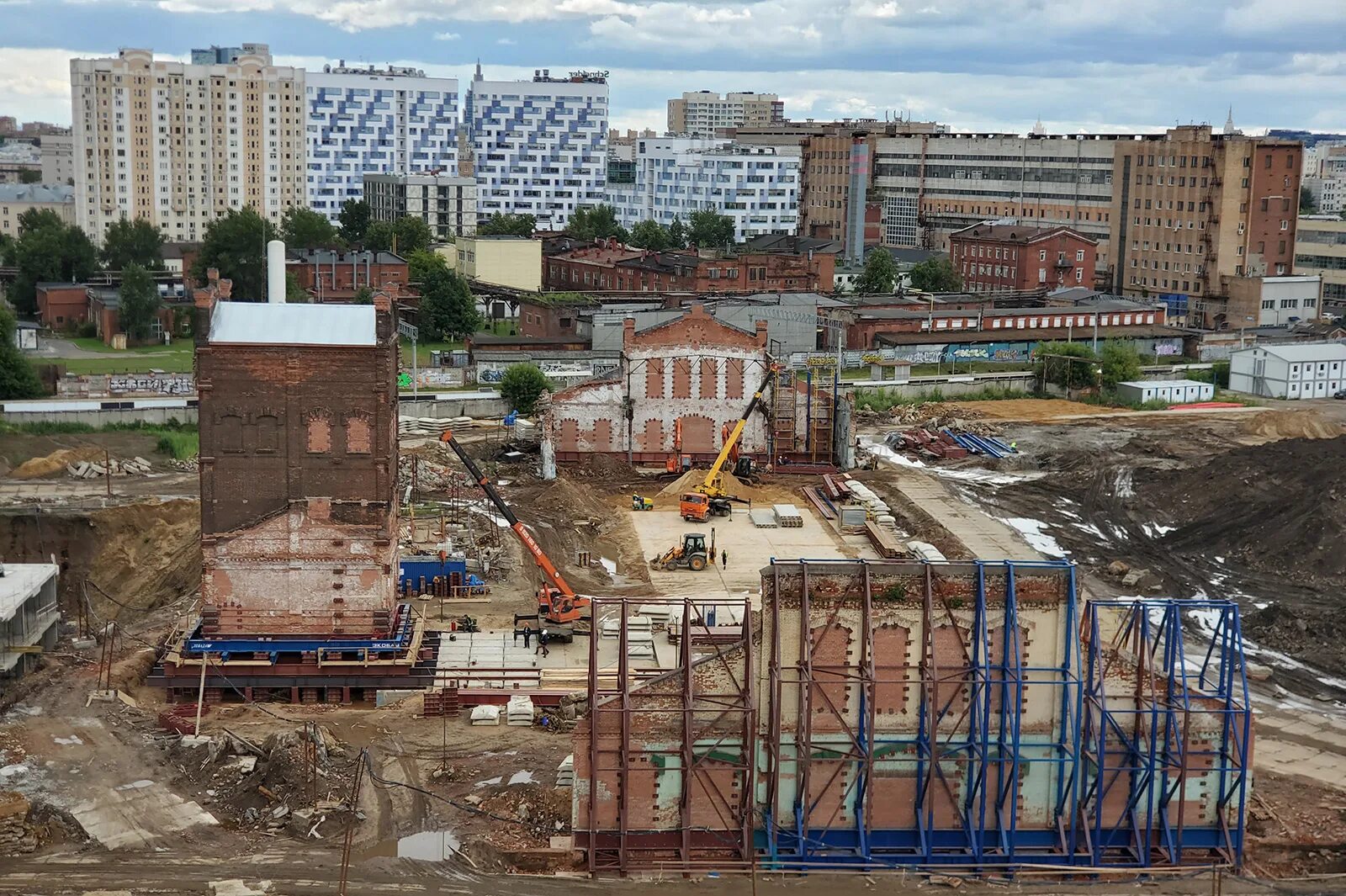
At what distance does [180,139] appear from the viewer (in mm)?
141000

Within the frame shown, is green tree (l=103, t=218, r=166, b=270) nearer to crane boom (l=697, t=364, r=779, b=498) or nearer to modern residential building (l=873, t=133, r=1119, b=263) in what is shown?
modern residential building (l=873, t=133, r=1119, b=263)

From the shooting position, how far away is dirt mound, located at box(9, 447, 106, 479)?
52594 millimetres

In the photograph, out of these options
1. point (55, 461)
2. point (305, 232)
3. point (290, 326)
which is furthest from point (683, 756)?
point (305, 232)

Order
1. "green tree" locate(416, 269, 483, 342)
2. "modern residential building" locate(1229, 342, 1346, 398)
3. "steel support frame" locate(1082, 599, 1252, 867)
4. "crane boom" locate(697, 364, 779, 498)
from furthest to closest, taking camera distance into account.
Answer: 1. "green tree" locate(416, 269, 483, 342)
2. "modern residential building" locate(1229, 342, 1346, 398)
3. "crane boom" locate(697, 364, 779, 498)
4. "steel support frame" locate(1082, 599, 1252, 867)

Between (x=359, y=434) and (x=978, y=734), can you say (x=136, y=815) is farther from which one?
(x=978, y=734)

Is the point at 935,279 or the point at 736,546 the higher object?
the point at 935,279

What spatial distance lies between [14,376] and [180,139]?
78.9m

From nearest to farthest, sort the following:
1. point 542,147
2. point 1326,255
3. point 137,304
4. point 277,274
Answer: point 277,274 < point 137,304 < point 1326,255 < point 542,147

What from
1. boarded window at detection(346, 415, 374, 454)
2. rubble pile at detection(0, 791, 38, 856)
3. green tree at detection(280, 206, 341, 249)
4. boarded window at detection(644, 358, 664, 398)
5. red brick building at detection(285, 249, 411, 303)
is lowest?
rubble pile at detection(0, 791, 38, 856)

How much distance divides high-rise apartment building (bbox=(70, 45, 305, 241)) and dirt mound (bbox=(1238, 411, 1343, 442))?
90.4 meters

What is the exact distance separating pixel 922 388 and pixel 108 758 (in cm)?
5288

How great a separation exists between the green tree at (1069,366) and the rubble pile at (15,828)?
59470 mm

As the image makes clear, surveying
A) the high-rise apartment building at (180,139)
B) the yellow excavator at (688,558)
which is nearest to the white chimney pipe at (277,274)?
the yellow excavator at (688,558)

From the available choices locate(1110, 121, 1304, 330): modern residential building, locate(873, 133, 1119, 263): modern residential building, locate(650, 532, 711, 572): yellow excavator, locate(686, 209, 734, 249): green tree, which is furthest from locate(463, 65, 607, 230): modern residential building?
locate(650, 532, 711, 572): yellow excavator
